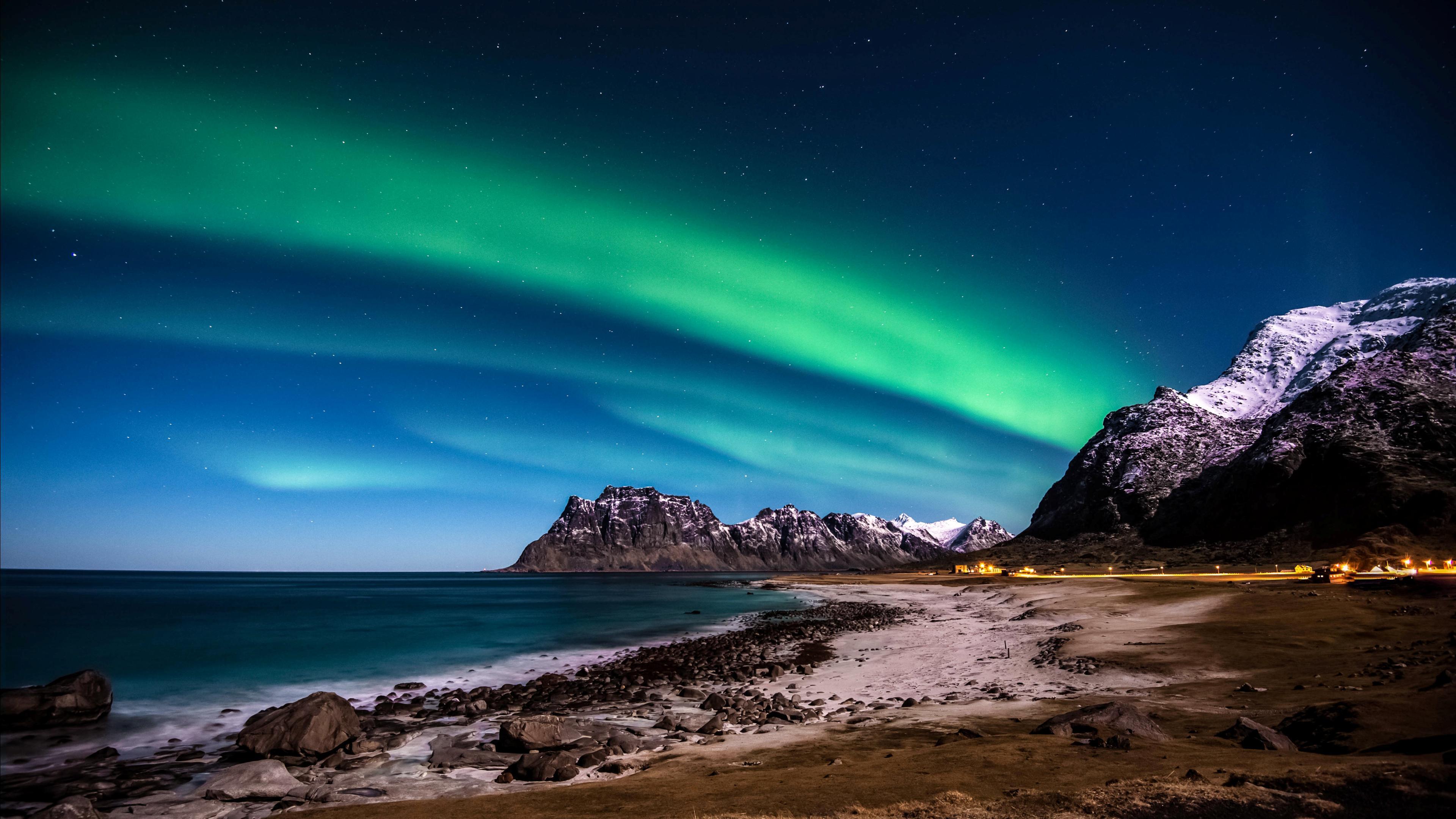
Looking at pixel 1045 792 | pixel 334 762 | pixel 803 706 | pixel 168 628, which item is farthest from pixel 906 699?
pixel 168 628

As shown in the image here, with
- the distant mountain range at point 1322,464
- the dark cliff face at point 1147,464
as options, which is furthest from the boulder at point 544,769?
the dark cliff face at point 1147,464

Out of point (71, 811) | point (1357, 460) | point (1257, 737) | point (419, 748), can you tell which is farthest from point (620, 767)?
point (1357, 460)

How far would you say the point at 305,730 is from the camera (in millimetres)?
17016

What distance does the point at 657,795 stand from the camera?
1123 cm

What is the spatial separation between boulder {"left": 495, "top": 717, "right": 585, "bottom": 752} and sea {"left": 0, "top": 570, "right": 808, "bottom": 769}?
1090 centimetres

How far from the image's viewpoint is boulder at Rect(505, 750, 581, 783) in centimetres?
1393

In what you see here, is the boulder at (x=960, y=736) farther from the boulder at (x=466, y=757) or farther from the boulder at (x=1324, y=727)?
the boulder at (x=466, y=757)

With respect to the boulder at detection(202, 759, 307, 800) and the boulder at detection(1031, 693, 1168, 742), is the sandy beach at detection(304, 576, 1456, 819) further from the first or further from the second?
the boulder at detection(202, 759, 307, 800)

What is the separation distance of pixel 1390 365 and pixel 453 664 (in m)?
169

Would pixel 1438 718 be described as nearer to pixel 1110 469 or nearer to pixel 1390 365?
pixel 1390 365

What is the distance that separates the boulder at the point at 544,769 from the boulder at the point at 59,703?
19.9 meters

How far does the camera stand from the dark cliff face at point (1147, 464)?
554ft

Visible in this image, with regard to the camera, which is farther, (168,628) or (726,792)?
(168,628)

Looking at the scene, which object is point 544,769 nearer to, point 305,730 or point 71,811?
point 305,730
